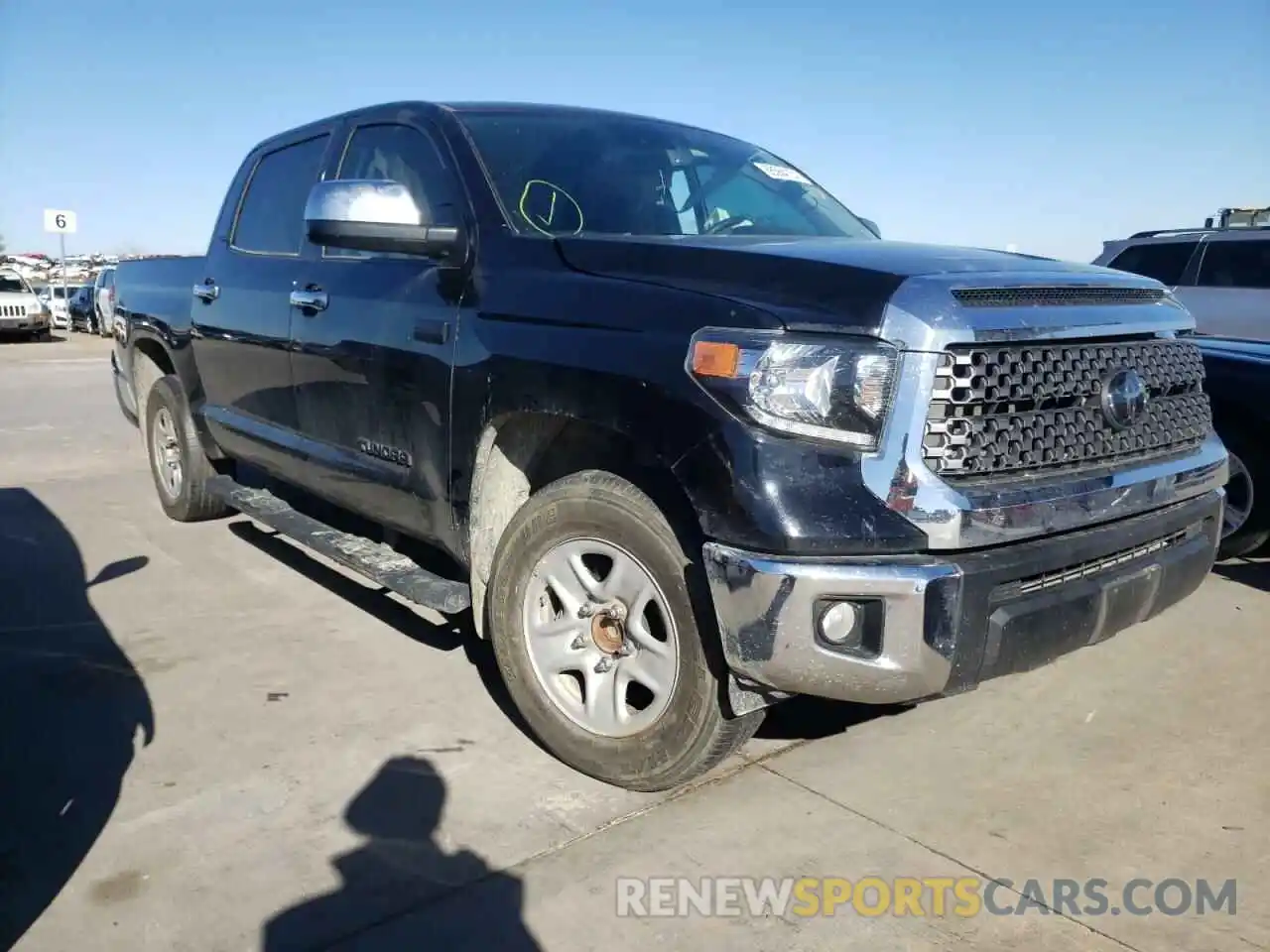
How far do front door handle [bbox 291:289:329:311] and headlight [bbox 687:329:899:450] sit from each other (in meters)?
2.13

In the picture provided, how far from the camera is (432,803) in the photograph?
295 centimetres

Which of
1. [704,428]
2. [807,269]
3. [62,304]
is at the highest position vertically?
[807,269]

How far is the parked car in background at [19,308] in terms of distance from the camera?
2527cm

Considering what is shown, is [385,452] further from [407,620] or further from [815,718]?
[815,718]

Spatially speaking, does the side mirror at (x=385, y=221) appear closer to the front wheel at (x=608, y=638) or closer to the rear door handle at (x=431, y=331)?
the rear door handle at (x=431, y=331)

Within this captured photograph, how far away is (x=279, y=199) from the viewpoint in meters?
4.89

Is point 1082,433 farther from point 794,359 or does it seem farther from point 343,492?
point 343,492

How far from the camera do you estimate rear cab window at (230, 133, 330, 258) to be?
15.1 feet

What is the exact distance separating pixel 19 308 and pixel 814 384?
91.4 ft

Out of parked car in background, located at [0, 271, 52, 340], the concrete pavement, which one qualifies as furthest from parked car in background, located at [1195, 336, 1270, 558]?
parked car in background, located at [0, 271, 52, 340]

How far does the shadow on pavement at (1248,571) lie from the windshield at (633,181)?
9.12ft

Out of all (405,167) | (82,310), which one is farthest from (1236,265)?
(82,310)

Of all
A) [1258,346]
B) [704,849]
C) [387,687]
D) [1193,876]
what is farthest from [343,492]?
[1258,346]

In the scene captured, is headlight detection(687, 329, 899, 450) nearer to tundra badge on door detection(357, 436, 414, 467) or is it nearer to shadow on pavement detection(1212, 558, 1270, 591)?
tundra badge on door detection(357, 436, 414, 467)
